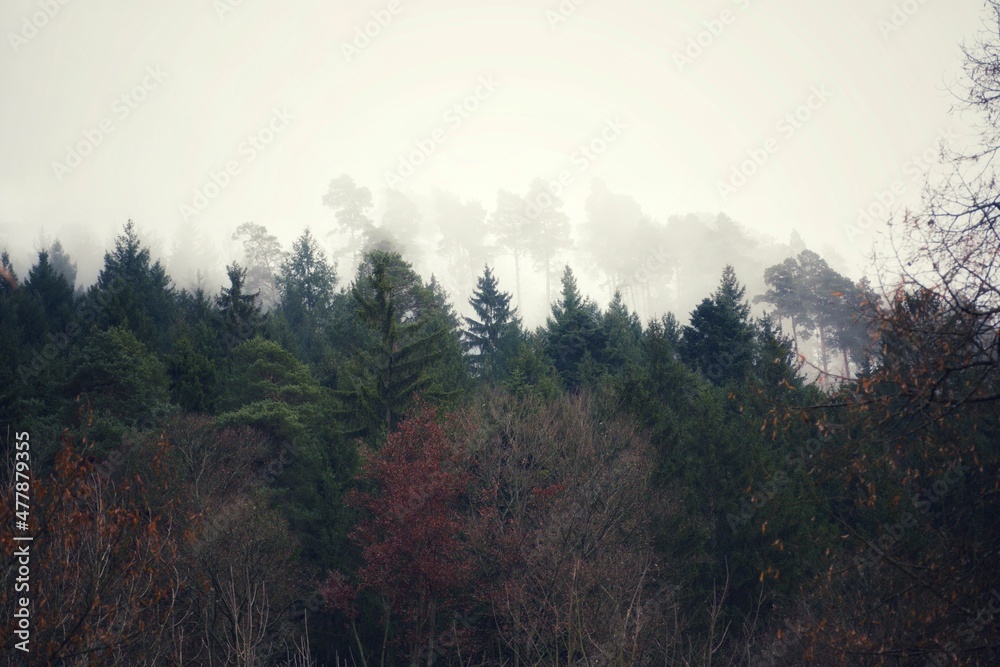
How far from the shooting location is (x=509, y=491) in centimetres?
2100

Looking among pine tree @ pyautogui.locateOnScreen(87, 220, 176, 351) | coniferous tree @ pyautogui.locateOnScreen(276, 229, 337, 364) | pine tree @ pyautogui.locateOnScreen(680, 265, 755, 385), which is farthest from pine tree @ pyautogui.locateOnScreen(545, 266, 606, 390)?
pine tree @ pyautogui.locateOnScreen(87, 220, 176, 351)

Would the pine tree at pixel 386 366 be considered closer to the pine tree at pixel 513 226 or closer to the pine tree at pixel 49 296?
the pine tree at pixel 49 296

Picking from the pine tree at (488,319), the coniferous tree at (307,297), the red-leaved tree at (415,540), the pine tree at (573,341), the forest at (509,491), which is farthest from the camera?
the pine tree at (488,319)

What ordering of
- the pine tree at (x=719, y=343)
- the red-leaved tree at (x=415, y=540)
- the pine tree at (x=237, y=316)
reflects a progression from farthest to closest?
1. the pine tree at (x=237, y=316)
2. the pine tree at (x=719, y=343)
3. the red-leaved tree at (x=415, y=540)

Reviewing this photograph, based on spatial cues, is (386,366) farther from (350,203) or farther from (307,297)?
(350,203)

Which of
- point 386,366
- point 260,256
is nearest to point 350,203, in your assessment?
point 260,256

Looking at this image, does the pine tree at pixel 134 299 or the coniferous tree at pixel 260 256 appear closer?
the pine tree at pixel 134 299

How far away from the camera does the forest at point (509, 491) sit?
491 centimetres

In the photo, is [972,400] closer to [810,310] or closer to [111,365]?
[111,365]

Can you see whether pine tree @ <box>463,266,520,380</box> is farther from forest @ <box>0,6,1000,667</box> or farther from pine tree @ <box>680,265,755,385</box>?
pine tree @ <box>680,265,755,385</box>

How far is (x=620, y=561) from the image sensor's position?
17.1m

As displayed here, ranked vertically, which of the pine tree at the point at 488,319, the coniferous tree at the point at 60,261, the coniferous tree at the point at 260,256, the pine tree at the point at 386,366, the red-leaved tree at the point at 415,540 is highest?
the coniferous tree at the point at 60,261

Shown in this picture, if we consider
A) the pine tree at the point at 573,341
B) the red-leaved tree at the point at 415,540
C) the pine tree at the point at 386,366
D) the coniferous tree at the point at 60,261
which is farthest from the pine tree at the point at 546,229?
the coniferous tree at the point at 60,261

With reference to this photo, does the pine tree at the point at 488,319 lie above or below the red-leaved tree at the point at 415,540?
above
